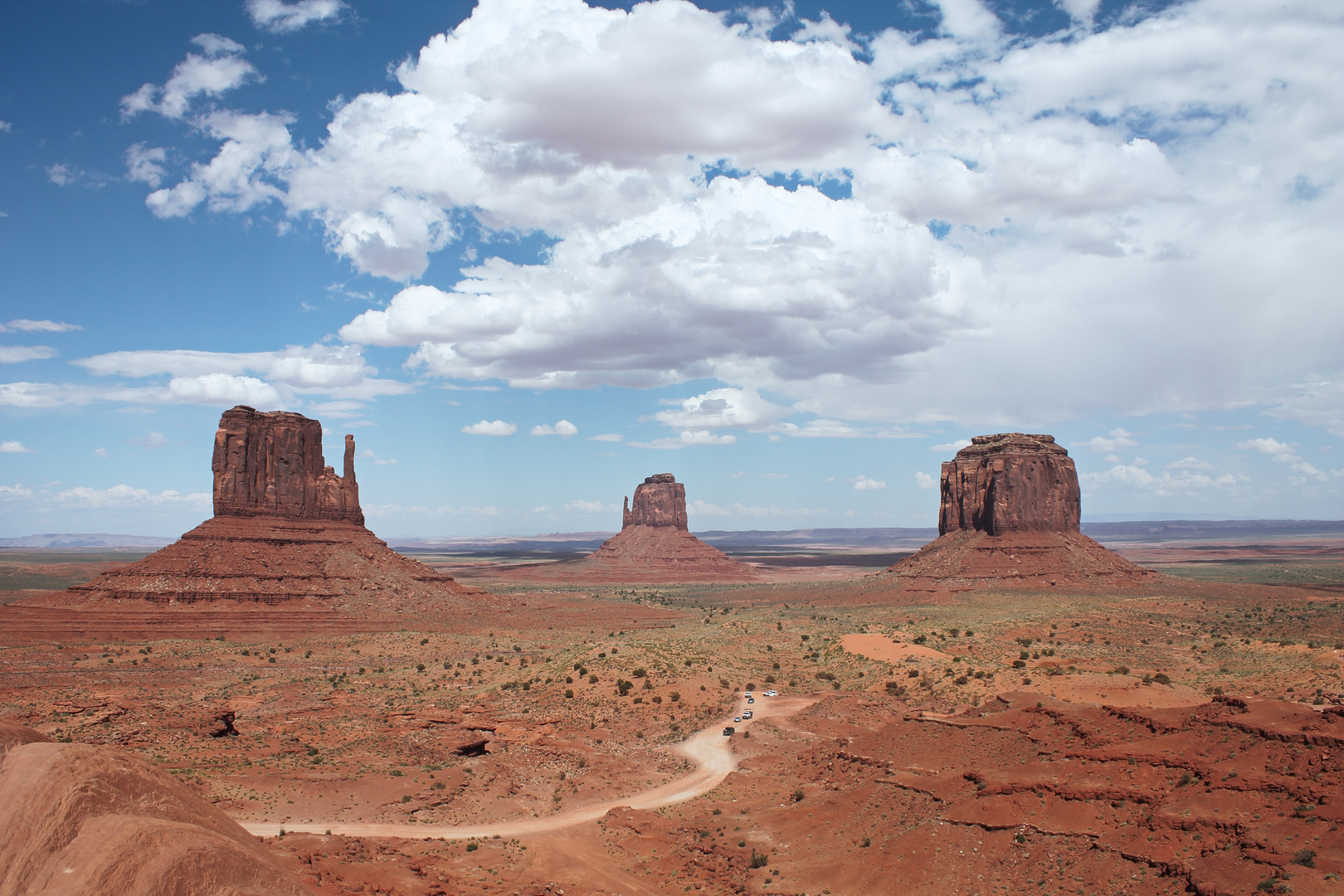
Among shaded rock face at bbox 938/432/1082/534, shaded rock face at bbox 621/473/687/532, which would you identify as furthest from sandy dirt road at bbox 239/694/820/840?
shaded rock face at bbox 621/473/687/532

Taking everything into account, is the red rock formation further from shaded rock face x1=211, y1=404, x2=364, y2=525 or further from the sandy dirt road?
the sandy dirt road

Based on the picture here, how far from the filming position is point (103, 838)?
41.9ft

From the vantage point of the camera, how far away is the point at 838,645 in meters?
55.2

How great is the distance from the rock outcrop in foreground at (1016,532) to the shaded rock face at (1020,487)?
12cm

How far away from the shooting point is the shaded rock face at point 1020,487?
113 metres

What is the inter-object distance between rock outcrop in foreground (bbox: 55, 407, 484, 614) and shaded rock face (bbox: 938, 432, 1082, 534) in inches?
2951

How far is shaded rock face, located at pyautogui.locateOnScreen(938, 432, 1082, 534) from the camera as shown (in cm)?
11325

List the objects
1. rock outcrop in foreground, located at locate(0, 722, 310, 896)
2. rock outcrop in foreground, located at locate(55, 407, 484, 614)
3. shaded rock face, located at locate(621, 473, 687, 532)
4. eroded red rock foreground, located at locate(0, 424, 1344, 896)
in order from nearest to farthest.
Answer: rock outcrop in foreground, located at locate(0, 722, 310, 896), eroded red rock foreground, located at locate(0, 424, 1344, 896), rock outcrop in foreground, located at locate(55, 407, 484, 614), shaded rock face, located at locate(621, 473, 687, 532)

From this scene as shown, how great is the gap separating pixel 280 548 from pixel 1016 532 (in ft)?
304

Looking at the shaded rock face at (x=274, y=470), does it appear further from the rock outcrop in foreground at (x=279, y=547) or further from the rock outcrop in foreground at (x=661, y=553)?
the rock outcrop in foreground at (x=661, y=553)

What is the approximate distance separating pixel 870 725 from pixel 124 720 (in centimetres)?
3358

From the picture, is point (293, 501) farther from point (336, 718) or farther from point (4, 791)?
point (4, 791)

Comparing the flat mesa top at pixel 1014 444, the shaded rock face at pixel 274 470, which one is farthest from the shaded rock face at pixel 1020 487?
the shaded rock face at pixel 274 470

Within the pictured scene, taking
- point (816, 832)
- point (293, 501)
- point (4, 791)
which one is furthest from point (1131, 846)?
point (293, 501)
